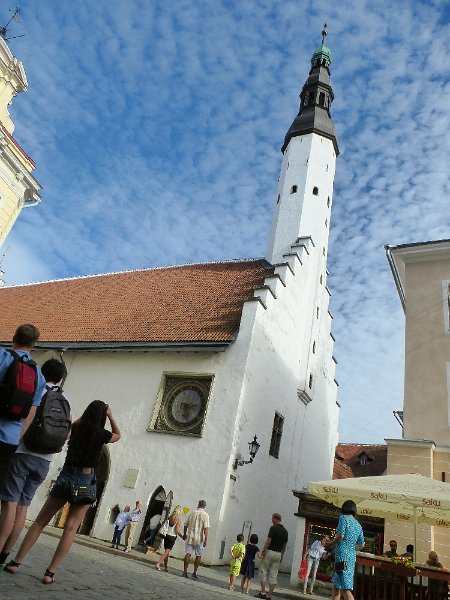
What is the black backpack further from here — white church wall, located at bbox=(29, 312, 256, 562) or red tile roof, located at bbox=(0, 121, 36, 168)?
red tile roof, located at bbox=(0, 121, 36, 168)

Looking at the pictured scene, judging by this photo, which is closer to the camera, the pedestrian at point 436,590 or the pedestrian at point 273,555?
the pedestrian at point 436,590

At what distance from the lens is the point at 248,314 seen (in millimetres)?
16016

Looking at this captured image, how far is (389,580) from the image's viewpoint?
789cm

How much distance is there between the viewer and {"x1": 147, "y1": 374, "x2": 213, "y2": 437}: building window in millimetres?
15211

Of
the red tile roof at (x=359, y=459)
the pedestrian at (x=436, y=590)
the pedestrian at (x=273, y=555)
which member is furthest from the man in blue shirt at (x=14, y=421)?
the red tile roof at (x=359, y=459)

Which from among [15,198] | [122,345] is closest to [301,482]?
[122,345]

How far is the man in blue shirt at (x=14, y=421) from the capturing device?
369cm

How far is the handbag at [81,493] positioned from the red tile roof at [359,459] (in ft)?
83.9

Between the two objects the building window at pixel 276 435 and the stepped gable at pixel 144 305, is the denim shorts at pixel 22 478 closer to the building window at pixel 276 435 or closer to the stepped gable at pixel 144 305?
the stepped gable at pixel 144 305

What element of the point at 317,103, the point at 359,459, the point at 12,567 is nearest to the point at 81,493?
the point at 12,567

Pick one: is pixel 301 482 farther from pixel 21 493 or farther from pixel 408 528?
pixel 21 493

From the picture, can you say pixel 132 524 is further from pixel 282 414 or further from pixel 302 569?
pixel 282 414

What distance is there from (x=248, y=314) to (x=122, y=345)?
197 inches

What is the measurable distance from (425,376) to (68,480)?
461 inches
